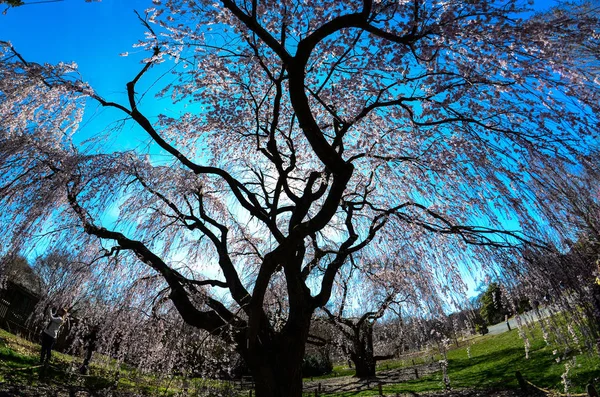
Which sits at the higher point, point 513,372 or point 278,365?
point 513,372

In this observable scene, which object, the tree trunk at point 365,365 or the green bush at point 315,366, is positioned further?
the green bush at point 315,366

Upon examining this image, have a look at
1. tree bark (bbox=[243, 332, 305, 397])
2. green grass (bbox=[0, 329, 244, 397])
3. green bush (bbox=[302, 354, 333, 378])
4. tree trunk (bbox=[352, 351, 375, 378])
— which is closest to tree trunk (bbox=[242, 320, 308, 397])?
tree bark (bbox=[243, 332, 305, 397])

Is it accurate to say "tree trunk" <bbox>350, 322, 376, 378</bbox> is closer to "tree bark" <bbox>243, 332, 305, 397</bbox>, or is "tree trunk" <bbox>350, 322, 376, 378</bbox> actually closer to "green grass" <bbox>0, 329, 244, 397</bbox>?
"green grass" <bbox>0, 329, 244, 397</bbox>

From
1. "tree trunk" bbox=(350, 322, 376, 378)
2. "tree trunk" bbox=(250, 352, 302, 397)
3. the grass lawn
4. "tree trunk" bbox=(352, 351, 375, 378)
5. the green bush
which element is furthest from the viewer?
the green bush

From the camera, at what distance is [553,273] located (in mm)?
3801

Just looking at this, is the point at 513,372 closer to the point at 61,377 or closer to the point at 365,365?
the point at 365,365

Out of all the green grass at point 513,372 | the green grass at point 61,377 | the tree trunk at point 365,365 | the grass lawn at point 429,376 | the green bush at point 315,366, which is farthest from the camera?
the green bush at point 315,366

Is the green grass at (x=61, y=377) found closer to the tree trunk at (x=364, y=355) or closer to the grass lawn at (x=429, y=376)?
the grass lawn at (x=429, y=376)

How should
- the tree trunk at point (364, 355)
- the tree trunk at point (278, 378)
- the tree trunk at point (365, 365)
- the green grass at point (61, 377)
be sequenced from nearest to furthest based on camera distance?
1. the tree trunk at point (278, 378)
2. the green grass at point (61, 377)
3. the tree trunk at point (364, 355)
4. the tree trunk at point (365, 365)

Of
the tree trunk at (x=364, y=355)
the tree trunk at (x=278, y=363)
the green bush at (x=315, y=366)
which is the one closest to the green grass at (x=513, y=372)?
the tree trunk at (x=364, y=355)

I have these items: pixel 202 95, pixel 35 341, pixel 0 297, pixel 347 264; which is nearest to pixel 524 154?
pixel 202 95

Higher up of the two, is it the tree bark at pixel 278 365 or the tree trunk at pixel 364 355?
the tree trunk at pixel 364 355

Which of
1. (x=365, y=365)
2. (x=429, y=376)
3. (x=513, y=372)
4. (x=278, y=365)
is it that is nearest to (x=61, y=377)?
(x=278, y=365)

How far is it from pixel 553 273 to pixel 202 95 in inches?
230
